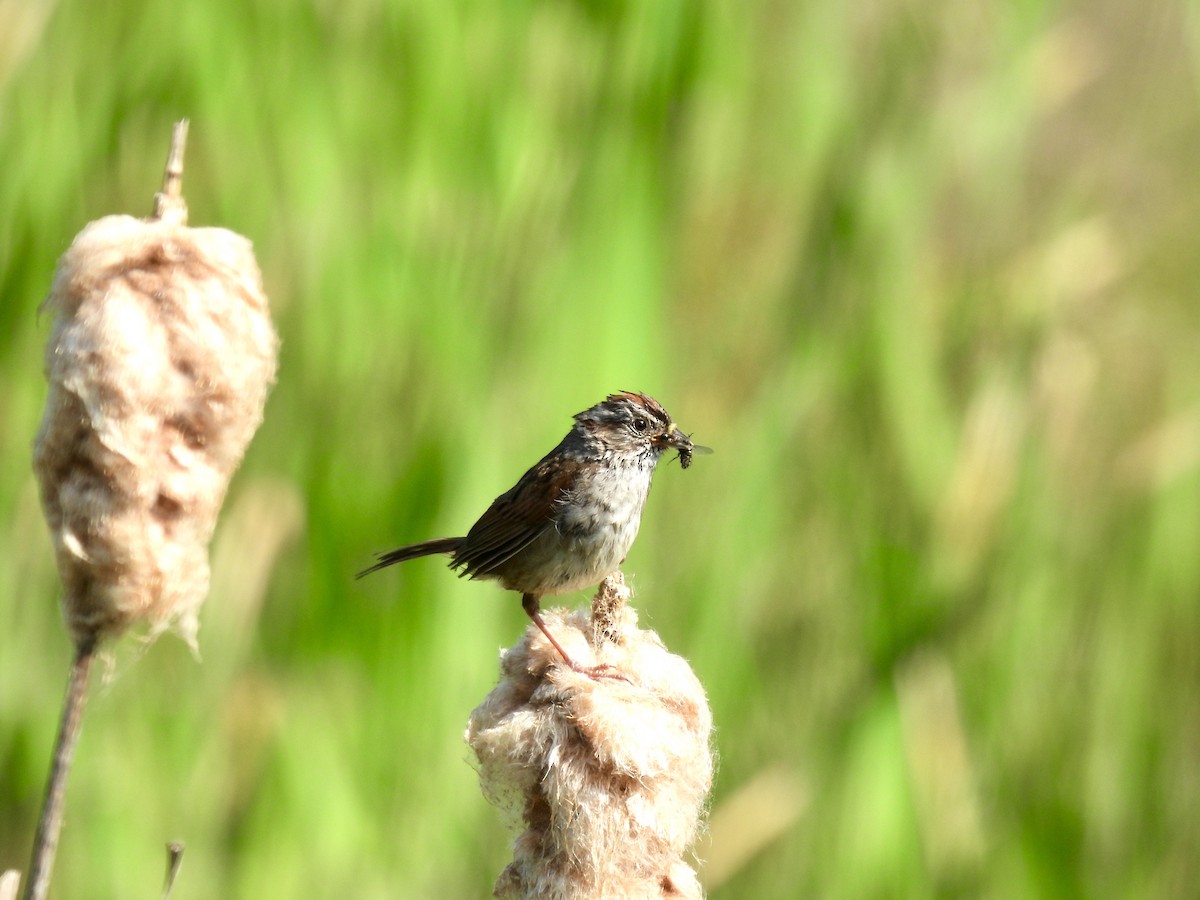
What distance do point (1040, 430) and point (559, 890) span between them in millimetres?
2700

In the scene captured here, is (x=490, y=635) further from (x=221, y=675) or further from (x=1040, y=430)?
(x=1040, y=430)

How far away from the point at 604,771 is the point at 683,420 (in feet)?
7.02

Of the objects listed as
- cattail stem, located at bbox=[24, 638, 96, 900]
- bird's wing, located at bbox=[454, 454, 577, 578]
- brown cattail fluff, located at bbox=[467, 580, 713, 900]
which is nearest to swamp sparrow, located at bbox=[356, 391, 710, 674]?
bird's wing, located at bbox=[454, 454, 577, 578]

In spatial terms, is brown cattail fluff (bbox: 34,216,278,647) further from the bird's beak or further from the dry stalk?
the bird's beak

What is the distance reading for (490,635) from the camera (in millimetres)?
3088

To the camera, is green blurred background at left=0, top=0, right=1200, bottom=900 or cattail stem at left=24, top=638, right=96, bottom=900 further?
green blurred background at left=0, top=0, right=1200, bottom=900

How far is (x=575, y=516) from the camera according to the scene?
207 cm

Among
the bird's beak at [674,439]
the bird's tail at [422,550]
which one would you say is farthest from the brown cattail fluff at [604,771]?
the bird's tail at [422,550]

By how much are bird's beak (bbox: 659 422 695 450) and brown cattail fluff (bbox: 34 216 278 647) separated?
29.7 inches

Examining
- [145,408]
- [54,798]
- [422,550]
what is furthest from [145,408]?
[422,550]

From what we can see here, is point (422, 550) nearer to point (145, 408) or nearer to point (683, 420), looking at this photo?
point (145, 408)

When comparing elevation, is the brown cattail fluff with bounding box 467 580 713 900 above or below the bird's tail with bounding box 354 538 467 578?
below

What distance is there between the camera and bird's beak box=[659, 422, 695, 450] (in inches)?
74.7

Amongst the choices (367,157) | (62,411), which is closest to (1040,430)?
(367,157)
